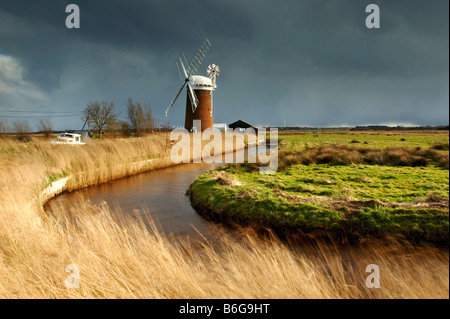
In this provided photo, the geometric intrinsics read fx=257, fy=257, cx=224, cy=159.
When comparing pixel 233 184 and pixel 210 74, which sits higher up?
pixel 210 74

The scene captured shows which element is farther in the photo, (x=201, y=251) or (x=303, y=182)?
(x=303, y=182)

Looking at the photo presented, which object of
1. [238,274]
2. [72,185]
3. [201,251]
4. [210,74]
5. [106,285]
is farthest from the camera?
[210,74]

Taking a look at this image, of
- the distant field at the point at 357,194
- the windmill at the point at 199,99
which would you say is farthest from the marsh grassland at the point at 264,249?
the windmill at the point at 199,99

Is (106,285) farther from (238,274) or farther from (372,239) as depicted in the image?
(372,239)

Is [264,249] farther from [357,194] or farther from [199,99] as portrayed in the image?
[199,99]

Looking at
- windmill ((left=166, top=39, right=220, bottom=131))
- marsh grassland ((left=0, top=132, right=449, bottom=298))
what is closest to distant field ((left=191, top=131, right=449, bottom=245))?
marsh grassland ((left=0, top=132, right=449, bottom=298))

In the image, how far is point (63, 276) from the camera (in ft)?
10.3

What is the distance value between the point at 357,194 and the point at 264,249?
13.4ft

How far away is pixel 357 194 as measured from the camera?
6.78 meters

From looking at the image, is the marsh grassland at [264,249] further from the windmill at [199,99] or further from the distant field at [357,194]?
the windmill at [199,99]

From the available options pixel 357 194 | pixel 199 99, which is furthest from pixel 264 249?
pixel 199 99

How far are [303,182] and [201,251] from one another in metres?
4.86

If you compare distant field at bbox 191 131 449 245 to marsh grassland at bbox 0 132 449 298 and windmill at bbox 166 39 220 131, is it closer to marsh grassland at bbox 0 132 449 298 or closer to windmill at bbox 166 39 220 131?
marsh grassland at bbox 0 132 449 298
